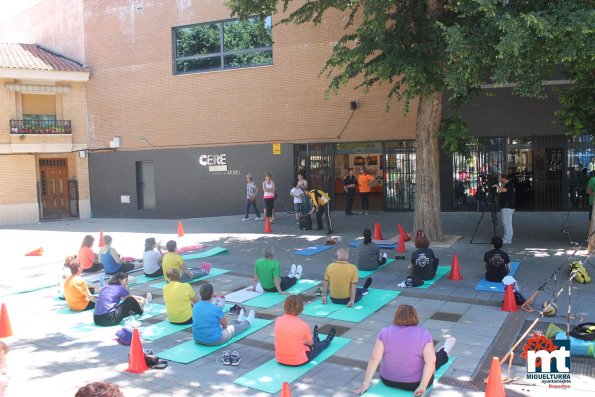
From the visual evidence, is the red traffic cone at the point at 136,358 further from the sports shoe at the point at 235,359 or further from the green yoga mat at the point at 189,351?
the sports shoe at the point at 235,359

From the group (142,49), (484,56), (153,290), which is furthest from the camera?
(142,49)

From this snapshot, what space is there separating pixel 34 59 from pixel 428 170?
19369 mm

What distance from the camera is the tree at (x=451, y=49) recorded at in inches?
366

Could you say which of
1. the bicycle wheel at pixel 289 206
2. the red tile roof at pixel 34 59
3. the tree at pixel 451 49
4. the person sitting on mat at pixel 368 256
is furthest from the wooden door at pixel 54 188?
the person sitting on mat at pixel 368 256

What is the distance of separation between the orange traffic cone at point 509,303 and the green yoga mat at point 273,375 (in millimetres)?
3305

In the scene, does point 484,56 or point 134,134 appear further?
point 134,134

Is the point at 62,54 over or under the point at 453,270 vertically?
over

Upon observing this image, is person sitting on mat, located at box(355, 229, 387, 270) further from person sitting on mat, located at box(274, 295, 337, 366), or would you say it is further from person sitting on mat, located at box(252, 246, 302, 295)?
person sitting on mat, located at box(274, 295, 337, 366)

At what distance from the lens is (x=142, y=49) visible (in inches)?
929

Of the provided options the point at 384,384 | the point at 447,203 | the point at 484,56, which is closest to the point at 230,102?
the point at 447,203

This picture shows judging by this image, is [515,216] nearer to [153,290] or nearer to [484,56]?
[484,56]

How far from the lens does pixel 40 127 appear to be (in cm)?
2406

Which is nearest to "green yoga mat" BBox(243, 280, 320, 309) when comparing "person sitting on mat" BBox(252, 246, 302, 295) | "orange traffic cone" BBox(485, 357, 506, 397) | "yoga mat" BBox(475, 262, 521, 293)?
"person sitting on mat" BBox(252, 246, 302, 295)

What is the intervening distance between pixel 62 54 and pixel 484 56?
74.2ft
